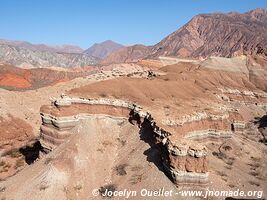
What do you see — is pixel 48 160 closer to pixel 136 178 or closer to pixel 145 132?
pixel 136 178

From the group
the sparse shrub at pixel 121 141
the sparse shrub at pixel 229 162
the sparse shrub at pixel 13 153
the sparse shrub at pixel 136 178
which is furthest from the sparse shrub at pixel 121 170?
the sparse shrub at pixel 13 153

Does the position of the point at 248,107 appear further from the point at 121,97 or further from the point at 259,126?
the point at 121,97

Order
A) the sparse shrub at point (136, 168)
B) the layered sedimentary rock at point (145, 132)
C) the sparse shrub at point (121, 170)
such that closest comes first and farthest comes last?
1. the layered sedimentary rock at point (145, 132)
2. the sparse shrub at point (136, 168)
3. the sparse shrub at point (121, 170)

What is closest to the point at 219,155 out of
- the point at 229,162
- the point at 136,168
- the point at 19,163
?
the point at 229,162

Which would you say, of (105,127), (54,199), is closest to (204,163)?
(54,199)

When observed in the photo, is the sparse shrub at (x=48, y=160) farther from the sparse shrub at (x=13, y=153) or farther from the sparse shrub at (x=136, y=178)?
the sparse shrub at (x=13, y=153)

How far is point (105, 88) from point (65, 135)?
6.55 metres

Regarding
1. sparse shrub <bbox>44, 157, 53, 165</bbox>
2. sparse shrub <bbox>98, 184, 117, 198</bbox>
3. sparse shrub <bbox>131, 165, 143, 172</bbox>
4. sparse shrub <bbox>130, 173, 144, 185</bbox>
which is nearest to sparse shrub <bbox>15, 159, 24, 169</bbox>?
sparse shrub <bbox>44, 157, 53, 165</bbox>

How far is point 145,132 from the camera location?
25.8 meters

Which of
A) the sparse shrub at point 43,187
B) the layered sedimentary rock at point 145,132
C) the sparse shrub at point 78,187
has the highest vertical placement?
the layered sedimentary rock at point 145,132

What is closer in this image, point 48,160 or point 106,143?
point 48,160

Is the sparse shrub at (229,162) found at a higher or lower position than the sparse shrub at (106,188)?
higher

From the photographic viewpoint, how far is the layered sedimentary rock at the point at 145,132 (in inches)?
763

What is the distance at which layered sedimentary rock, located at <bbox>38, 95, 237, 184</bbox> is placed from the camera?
19.4 m
